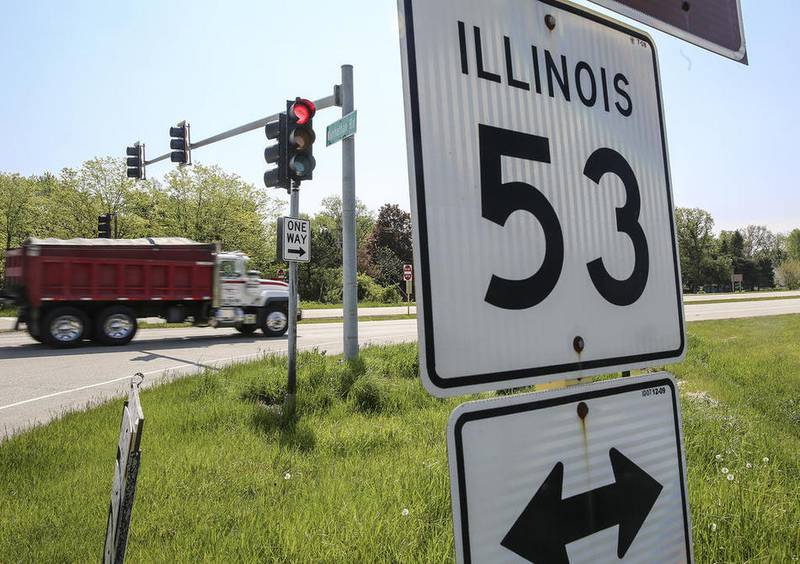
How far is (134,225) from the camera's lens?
1389 inches

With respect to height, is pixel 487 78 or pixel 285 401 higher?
pixel 487 78

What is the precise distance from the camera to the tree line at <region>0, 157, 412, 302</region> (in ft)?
112

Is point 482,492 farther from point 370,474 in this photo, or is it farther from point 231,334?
point 231,334

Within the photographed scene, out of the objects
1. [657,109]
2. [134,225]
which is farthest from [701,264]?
[657,109]

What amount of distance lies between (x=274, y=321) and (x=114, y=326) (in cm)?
432

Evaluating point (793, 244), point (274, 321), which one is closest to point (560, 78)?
point (274, 321)

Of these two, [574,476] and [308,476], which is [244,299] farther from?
[574,476]

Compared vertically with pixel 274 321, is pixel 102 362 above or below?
below

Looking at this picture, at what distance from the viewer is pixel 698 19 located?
1.50 meters

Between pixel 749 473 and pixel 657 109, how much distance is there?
317 centimetres

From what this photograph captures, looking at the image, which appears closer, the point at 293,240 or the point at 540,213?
the point at 540,213

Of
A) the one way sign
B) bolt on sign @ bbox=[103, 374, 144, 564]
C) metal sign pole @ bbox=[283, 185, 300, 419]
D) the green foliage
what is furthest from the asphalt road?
the green foliage

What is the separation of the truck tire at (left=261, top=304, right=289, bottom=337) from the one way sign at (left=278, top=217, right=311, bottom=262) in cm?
982

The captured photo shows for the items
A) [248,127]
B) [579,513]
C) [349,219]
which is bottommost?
[579,513]
